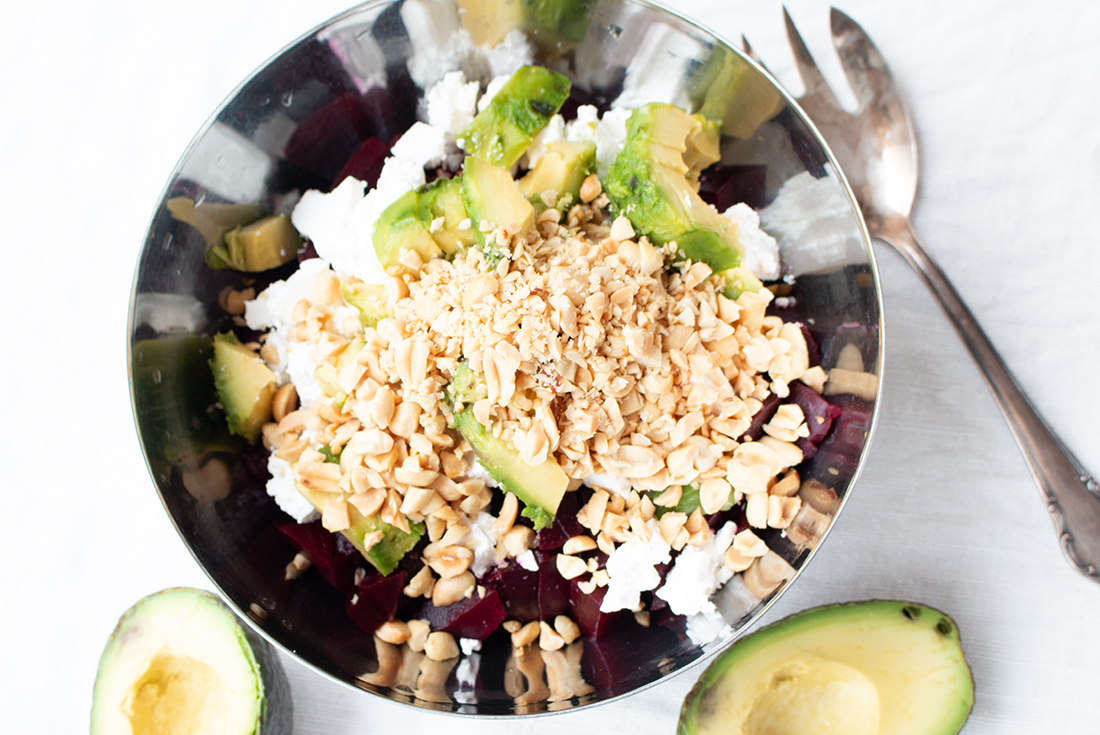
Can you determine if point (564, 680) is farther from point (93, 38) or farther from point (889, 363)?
point (93, 38)

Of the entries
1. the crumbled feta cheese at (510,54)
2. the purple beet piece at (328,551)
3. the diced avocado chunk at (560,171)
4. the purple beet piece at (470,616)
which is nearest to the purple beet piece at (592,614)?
the purple beet piece at (470,616)

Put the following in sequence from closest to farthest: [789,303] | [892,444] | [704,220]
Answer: [704,220] < [789,303] < [892,444]

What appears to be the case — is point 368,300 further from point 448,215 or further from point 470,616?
point 470,616

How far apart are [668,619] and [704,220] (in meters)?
0.65

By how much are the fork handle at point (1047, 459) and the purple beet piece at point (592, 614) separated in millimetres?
815

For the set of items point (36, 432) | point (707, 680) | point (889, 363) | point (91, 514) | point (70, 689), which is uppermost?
point (36, 432)

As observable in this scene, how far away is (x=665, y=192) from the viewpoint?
104cm

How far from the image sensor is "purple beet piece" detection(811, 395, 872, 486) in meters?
1.05

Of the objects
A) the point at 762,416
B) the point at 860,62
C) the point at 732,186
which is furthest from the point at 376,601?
the point at 860,62

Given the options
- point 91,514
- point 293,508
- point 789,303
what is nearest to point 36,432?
point 91,514

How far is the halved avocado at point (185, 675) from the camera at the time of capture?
40.7 inches

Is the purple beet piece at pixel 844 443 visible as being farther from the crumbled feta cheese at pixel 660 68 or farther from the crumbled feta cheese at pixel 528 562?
the crumbled feta cheese at pixel 660 68

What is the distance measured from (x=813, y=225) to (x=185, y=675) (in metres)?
1.27

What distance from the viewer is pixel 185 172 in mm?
1074
